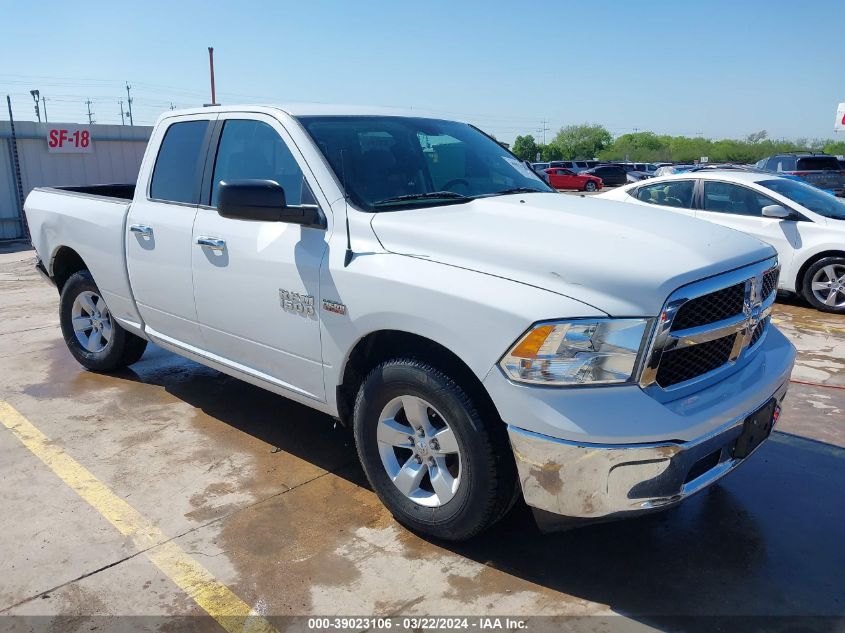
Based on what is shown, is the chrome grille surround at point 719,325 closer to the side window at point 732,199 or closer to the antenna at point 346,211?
the antenna at point 346,211

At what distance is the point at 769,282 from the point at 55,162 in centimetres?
1726

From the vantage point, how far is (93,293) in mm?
5621

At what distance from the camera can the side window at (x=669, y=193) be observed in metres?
9.27

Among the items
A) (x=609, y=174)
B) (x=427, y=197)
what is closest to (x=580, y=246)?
(x=427, y=197)

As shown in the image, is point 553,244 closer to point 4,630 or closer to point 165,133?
point 4,630

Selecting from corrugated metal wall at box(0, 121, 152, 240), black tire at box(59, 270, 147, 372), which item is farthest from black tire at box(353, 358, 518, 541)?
corrugated metal wall at box(0, 121, 152, 240)

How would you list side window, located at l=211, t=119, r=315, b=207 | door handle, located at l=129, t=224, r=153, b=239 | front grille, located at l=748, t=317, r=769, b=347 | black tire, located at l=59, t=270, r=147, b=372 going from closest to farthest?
front grille, located at l=748, t=317, r=769, b=347
side window, located at l=211, t=119, r=315, b=207
door handle, located at l=129, t=224, r=153, b=239
black tire, located at l=59, t=270, r=147, b=372

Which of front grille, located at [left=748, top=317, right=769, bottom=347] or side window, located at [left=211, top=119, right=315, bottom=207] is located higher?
side window, located at [left=211, top=119, right=315, bottom=207]

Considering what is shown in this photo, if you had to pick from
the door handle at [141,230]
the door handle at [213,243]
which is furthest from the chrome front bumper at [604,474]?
the door handle at [141,230]

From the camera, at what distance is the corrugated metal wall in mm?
16094

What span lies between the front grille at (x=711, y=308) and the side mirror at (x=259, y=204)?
5.70ft

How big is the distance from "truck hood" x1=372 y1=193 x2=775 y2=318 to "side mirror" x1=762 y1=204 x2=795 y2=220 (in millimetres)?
5487

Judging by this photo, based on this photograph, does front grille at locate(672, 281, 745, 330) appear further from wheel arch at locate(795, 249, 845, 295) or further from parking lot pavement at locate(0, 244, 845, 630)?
wheel arch at locate(795, 249, 845, 295)

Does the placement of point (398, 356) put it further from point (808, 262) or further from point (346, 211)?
point (808, 262)
